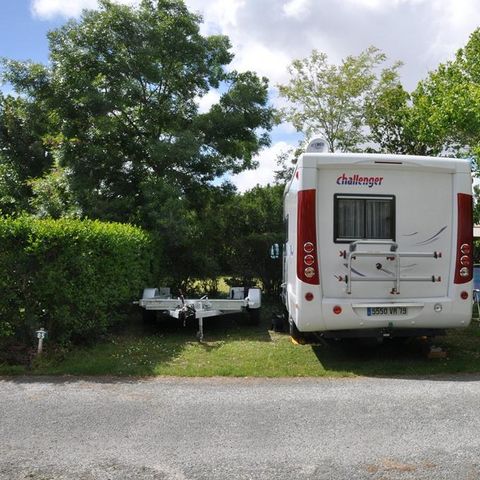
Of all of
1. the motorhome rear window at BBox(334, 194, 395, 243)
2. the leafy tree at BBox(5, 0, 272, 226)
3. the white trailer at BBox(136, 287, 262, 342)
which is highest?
the leafy tree at BBox(5, 0, 272, 226)

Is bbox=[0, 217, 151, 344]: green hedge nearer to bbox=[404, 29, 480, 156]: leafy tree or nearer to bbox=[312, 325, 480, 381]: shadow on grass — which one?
bbox=[312, 325, 480, 381]: shadow on grass

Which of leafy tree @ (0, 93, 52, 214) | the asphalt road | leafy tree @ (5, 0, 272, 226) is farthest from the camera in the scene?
leafy tree @ (0, 93, 52, 214)

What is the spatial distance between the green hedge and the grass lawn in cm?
42

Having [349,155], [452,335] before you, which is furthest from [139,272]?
[452,335]

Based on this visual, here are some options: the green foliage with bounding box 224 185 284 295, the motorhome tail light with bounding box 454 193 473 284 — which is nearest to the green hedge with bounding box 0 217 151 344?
the motorhome tail light with bounding box 454 193 473 284

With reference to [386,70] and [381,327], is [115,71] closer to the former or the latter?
[381,327]

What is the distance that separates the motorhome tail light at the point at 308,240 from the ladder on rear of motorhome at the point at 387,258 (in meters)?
0.38

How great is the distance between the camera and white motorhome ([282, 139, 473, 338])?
23.3 ft

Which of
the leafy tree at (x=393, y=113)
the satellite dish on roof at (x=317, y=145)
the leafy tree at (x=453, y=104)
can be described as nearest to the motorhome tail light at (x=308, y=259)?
the satellite dish on roof at (x=317, y=145)

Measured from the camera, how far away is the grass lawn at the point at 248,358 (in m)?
7.06

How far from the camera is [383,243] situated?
285 inches

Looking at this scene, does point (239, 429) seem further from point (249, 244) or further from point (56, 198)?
point (56, 198)

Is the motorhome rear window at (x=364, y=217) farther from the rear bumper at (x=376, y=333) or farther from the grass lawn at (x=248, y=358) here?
the grass lawn at (x=248, y=358)

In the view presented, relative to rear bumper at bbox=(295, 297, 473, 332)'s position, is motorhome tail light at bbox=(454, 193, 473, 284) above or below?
above
